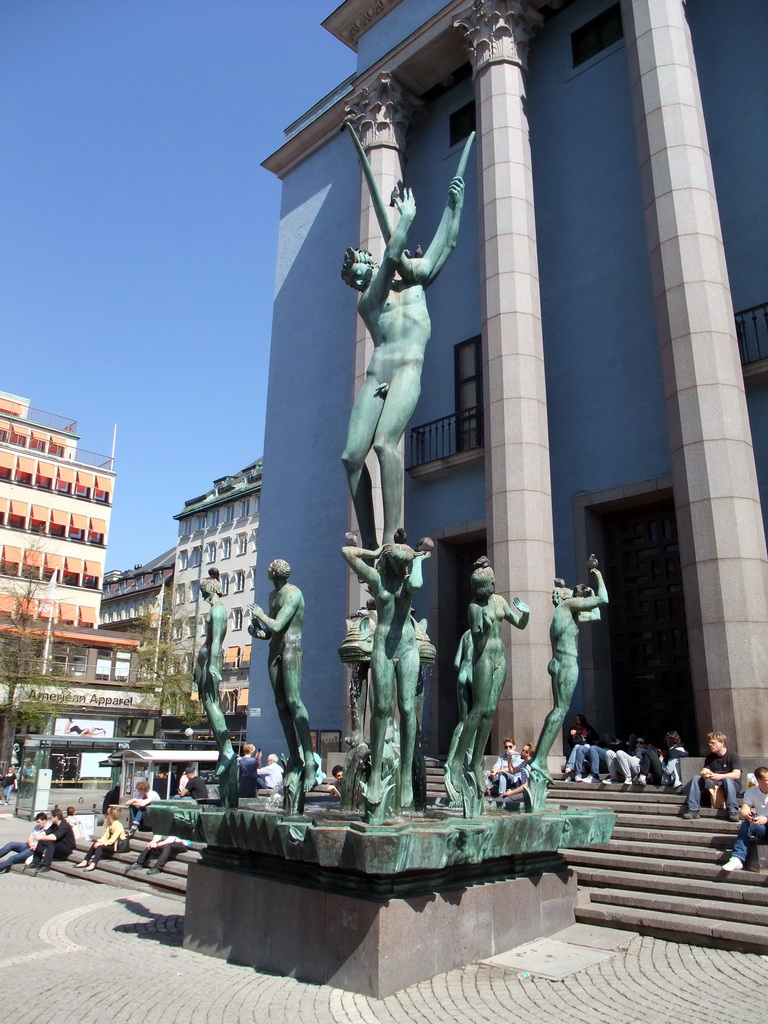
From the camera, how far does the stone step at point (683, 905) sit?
743 centimetres

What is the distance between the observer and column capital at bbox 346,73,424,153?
2281cm

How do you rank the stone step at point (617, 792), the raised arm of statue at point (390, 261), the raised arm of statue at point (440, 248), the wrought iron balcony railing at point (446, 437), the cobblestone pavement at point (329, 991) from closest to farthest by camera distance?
the cobblestone pavement at point (329, 991) < the raised arm of statue at point (390, 261) < the raised arm of statue at point (440, 248) < the stone step at point (617, 792) < the wrought iron balcony railing at point (446, 437)

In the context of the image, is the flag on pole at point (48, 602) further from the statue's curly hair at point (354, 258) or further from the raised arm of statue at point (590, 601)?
the raised arm of statue at point (590, 601)

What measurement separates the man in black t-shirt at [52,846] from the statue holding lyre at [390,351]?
8037 millimetres

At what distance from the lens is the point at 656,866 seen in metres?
8.94

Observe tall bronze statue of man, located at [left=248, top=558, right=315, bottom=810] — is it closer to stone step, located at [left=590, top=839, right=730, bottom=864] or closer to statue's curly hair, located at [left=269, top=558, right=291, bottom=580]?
statue's curly hair, located at [left=269, top=558, right=291, bottom=580]

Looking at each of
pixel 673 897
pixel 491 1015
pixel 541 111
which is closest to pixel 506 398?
pixel 541 111

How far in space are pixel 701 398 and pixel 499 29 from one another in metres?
11.4

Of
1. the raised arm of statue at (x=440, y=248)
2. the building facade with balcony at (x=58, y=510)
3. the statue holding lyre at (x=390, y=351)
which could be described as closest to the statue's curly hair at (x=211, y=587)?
the statue holding lyre at (x=390, y=351)

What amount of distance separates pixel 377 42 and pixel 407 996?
82.6 ft

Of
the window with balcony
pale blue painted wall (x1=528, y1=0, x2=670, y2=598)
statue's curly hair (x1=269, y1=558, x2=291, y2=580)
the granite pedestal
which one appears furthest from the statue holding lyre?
the window with balcony

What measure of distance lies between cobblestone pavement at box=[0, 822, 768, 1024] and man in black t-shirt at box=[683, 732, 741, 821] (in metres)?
2.78

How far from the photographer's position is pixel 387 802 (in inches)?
247

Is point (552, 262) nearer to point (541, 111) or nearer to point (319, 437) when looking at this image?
point (541, 111)
